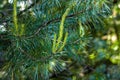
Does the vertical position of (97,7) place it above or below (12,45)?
above

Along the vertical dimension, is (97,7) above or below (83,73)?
above

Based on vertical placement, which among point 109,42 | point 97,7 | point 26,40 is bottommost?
point 109,42

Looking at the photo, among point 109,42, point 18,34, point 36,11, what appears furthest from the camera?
point 109,42

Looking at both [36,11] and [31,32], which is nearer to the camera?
[31,32]

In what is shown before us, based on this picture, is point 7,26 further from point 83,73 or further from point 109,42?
point 109,42

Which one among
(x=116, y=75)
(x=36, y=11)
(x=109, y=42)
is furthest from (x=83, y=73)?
(x=36, y=11)

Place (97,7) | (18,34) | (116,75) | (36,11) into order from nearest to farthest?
(18,34) < (97,7) < (36,11) < (116,75)

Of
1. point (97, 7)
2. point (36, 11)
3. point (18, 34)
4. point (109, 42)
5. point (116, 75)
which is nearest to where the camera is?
point (18, 34)

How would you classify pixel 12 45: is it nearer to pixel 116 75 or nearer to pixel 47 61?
pixel 47 61

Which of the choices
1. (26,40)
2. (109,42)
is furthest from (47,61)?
(109,42)
